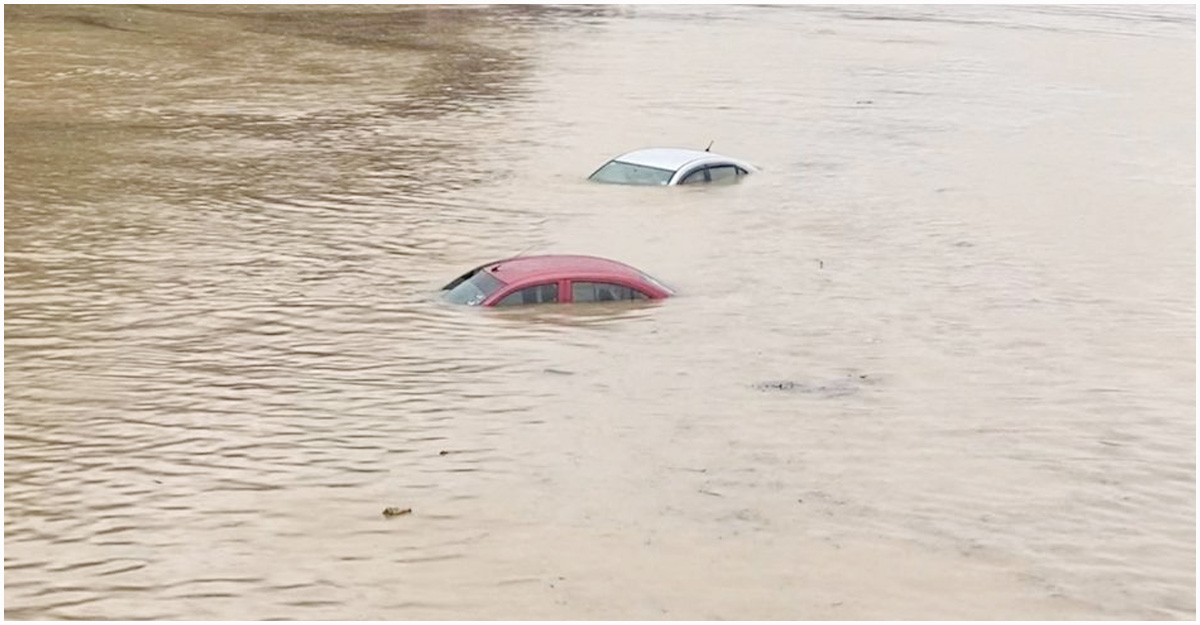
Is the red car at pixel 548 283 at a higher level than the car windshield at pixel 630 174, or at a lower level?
higher

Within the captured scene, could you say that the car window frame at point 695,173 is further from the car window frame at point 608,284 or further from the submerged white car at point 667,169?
the car window frame at point 608,284

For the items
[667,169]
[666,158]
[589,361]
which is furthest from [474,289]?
[666,158]

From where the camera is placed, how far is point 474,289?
2425 centimetres

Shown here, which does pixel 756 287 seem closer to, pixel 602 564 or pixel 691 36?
pixel 602 564

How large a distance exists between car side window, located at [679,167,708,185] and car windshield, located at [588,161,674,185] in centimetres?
32

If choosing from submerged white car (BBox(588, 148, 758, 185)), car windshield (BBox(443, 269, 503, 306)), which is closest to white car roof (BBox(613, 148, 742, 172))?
submerged white car (BBox(588, 148, 758, 185))

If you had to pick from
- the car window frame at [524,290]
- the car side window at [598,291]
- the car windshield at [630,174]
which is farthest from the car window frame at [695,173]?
the car window frame at [524,290]

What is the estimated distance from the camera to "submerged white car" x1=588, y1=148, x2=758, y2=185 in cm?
3250

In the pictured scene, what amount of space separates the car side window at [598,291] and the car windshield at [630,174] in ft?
26.8

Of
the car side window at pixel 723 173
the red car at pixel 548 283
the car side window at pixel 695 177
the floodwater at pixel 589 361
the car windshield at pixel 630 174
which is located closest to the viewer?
the floodwater at pixel 589 361

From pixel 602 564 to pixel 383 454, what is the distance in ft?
11.0

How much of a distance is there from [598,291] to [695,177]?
29.7ft

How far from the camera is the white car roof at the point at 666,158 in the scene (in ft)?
107

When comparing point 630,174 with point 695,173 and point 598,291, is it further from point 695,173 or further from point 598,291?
point 598,291
